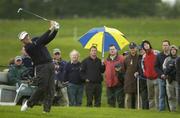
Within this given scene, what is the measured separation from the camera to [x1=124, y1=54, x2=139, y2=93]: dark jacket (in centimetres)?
2359

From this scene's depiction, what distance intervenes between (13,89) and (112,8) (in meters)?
84.1

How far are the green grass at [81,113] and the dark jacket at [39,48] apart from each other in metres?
1.38

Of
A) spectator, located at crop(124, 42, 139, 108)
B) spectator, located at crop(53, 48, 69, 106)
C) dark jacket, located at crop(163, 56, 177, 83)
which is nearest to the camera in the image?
dark jacket, located at crop(163, 56, 177, 83)

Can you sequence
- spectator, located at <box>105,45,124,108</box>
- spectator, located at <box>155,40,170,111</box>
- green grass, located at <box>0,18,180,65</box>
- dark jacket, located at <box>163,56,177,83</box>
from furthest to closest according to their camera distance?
green grass, located at <box>0,18,180,65</box> < spectator, located at <box>105,45,124,108</box> < spectator, located at <box>155,40,170,111</box> < dark jacket, located at <box>163,56,177,83</box>

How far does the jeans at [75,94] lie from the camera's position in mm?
24719

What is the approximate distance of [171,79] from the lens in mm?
22547

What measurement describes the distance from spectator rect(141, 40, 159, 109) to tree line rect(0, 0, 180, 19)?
7778cm

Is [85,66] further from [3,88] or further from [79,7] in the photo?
[79,7]

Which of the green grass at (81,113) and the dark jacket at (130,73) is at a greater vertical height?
the dark jacket at (130,73)

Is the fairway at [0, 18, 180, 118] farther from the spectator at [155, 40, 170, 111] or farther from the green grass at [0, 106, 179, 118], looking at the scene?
the spectator at [155, 40, 170, 111]

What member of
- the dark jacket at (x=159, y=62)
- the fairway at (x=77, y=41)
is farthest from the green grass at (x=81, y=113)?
the dark jacket at (x=159, y=62)

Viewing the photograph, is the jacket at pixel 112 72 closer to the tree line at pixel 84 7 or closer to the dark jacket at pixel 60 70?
the dark jacket at pixel 60 70

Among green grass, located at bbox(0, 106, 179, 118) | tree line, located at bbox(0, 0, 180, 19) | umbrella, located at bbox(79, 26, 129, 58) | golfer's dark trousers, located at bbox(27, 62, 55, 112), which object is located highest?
tree line, located at bbox(0, 0, 180, 19)

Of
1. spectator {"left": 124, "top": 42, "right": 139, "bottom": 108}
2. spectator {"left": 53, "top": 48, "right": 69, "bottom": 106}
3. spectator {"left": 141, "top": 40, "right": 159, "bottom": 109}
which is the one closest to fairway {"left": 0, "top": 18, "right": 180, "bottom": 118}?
spectator {"left": 124, "top": 42, "right": 139, "bottom": 108}
